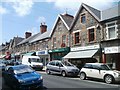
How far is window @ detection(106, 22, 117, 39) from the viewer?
83.3 feet

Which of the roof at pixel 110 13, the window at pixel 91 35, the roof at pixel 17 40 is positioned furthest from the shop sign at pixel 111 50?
the roof at pixel 17 40

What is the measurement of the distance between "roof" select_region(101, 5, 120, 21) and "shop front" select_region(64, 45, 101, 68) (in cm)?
352

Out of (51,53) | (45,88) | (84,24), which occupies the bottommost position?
(45,88)

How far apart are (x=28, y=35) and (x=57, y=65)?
32.8 metres

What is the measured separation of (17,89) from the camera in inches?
540

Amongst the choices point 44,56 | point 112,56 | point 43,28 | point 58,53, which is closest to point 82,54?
point 112,56

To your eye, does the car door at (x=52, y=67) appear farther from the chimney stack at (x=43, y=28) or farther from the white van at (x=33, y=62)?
the chimney stack at (x=43, y=28)

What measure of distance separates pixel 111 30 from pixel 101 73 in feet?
26.4

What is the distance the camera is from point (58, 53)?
117ft

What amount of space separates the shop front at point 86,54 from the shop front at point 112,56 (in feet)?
3.10

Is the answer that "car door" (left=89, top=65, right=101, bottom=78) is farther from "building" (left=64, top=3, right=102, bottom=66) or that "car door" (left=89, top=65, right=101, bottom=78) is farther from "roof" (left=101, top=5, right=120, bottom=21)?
"roof" (left=101, top=5, right=120, bottom=21)

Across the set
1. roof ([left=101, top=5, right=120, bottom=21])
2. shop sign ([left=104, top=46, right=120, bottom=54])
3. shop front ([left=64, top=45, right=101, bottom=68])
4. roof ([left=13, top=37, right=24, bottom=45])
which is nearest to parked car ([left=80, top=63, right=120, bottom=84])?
shop sign ([left=104, top=46, right=120, bottom=54])

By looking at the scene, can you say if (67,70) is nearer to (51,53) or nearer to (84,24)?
(84,24)

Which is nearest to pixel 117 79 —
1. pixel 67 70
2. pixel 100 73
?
pixel 100 73
